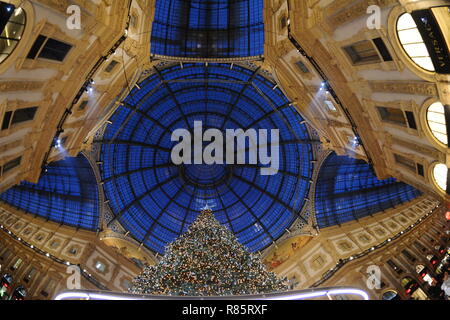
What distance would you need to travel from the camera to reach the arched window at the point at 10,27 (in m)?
11.3

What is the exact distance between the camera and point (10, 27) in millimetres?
12203

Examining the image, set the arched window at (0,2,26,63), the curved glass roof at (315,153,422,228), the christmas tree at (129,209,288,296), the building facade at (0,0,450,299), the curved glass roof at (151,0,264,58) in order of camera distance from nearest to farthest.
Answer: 1. the arched window at (0,2,26,63)
2. the building facade at (0,0,450,299)
3. the christmas tree at (129,209,288,296)
4. the curved glass roof at (151,0,264,58)
5. the curved glass roof at (315,153,422,228)

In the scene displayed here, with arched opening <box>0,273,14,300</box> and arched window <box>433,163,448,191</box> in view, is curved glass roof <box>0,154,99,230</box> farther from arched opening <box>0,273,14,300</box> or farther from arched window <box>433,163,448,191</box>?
arched window <box>433,163,448,191</box>

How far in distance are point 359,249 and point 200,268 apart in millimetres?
19373

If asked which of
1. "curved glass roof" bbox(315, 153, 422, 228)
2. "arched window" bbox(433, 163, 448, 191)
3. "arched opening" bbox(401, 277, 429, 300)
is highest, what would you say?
"arched window" bbox(433, 163, 448, 191)

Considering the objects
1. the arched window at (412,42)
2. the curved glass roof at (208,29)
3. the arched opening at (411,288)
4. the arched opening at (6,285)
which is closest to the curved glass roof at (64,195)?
the arched opening at (6,285)

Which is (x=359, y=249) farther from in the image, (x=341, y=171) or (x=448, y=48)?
(x=448, y=48)

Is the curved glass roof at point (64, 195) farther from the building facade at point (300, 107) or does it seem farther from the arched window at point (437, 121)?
the arched window at point (437, 121)

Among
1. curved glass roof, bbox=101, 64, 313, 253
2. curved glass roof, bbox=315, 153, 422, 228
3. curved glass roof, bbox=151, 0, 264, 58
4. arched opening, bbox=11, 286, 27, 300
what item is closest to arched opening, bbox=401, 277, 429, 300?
curved glass roof, bbox=315, 153, 422, 228

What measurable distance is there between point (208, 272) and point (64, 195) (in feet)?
71.6

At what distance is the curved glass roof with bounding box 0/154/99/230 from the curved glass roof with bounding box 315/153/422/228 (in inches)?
876

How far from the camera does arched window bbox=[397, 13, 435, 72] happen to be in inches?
504

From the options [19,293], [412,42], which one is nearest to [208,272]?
[412,42]

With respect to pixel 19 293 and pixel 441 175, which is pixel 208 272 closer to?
pixel 441 175
